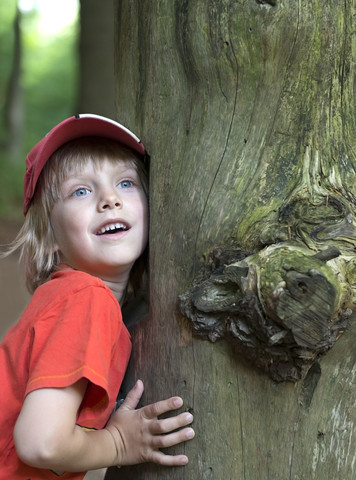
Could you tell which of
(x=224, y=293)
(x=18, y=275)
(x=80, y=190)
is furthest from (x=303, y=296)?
(x=18, y=275)

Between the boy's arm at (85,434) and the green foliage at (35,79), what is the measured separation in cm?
980

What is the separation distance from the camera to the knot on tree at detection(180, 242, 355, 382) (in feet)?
5.09

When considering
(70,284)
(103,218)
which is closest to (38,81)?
(103,218)

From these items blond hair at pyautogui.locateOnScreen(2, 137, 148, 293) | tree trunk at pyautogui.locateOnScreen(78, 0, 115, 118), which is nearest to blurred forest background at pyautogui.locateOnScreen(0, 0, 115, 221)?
tree trunk at pyautogui.locateOnScreen(78, 0, 115, 118)

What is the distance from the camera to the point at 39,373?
1725 millimetres

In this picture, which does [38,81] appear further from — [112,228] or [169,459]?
[169,459]

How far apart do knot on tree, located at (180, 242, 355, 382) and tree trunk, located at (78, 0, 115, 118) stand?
16.2 ft

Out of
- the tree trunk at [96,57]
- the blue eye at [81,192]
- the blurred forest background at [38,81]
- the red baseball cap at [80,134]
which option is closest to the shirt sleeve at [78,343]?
the blue eye at [81,192]

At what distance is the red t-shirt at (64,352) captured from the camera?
1.73 meters

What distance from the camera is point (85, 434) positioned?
1832mm

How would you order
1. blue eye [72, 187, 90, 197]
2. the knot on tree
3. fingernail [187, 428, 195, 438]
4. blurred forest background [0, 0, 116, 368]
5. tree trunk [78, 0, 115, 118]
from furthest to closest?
blurred forest background [0, 0, 116, 368]
tree trunk [78, 0, 115, 118]
blue eye [72, 187, 90, 197]
fingernail [187, 428, 195, 438]
the knot on tree

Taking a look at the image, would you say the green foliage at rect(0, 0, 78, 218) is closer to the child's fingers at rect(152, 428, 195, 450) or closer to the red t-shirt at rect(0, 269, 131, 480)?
the red t-shirt at rect(0, 269, 131, 480)

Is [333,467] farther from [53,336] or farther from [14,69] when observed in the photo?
[14,69]

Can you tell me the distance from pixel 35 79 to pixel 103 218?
52.1ft
